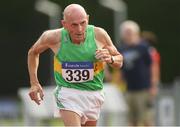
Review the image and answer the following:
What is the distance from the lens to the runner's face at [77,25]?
9.98 m

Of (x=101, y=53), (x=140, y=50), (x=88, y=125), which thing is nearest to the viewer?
(x=101, y=53)

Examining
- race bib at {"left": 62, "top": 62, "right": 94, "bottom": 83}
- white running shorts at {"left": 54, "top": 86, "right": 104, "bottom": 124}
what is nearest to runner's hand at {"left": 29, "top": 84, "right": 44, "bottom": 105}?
white running shorts at {"left": 54, "top": 86, "right": 104, "bottom": 124}

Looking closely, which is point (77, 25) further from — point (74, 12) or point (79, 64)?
point (79, 64)

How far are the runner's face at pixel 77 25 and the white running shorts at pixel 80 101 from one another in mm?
598

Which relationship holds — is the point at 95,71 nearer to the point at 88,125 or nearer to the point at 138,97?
the point at 88,125

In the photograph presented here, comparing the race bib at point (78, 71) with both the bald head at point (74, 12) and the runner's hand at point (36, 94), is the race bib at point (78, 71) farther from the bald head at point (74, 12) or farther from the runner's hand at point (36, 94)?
the bald head at point (74, 12)

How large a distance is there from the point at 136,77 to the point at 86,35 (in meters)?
7.50

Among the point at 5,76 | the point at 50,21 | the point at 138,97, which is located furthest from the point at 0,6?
the point at 138,97

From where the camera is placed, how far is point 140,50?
17562 mm

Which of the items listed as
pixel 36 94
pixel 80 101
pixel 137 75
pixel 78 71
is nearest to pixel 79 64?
pixel 78 71

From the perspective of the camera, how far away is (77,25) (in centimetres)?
999

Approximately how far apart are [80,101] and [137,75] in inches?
291

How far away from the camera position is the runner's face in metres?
9.98

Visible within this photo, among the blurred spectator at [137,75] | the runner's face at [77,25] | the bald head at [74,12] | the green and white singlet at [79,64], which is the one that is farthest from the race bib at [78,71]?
the blurred spectator at [137,75]
